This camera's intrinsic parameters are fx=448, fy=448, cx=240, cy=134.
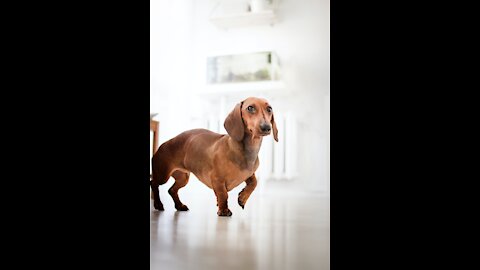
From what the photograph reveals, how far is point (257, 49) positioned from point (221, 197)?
39cm

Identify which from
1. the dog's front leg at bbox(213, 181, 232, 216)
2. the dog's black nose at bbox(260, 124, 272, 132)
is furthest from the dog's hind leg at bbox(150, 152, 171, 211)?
the dog's black nose at bbox(260, 124, 272, 132)

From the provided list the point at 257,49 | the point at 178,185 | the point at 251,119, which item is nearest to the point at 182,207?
the point at 178,185

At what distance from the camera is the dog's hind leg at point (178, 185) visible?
120cm

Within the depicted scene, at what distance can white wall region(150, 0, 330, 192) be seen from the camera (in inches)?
42.2

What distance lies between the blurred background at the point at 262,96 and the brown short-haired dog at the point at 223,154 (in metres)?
0.02

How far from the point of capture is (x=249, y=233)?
106cm

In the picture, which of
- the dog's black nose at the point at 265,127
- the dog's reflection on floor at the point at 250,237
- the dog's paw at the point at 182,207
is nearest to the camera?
the dog's reflection on floor at the point at 250,237

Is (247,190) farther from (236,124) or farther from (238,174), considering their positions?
(236,124)

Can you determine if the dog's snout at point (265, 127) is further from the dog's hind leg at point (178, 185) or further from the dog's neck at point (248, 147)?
the dog's hind leg at point (178, 185)

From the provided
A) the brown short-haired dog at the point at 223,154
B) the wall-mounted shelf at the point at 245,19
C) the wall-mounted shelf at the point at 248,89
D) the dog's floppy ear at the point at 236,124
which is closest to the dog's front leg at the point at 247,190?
→ the brown short-haired dog at the point at 223,154
